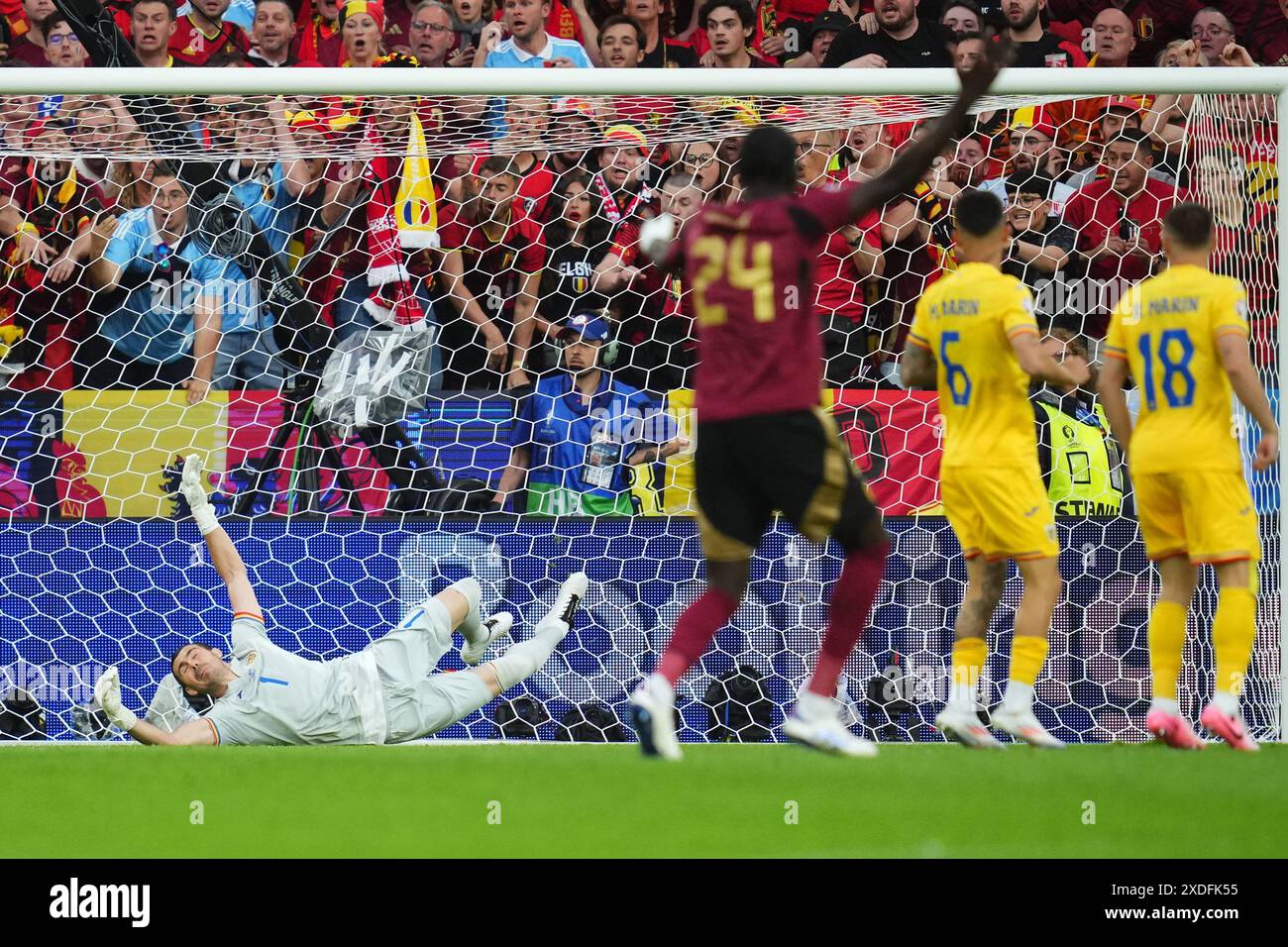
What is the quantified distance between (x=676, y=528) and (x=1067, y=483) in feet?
5.69

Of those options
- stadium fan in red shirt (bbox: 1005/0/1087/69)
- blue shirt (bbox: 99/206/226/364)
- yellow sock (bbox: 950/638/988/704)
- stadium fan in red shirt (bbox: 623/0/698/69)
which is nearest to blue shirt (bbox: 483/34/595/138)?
stadium fan in red shirt (bbox: 623/0/698/69)

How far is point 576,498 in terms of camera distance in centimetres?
693

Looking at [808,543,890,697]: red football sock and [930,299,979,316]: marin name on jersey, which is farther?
[930,299,979,316]: marin name on jersey

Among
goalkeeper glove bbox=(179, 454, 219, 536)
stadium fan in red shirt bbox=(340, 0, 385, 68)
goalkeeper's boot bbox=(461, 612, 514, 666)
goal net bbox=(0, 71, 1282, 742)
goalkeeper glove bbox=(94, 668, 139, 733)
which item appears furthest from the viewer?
stadium fan in red shirt bbox=(340, 0, 385, 68)

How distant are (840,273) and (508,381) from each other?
166 cm

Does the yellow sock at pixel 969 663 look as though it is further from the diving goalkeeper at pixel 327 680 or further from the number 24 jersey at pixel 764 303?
the diving goalkeeper at pixel 327 680

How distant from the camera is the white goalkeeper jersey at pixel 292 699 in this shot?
5.91m

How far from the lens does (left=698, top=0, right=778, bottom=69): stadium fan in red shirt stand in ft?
29.2

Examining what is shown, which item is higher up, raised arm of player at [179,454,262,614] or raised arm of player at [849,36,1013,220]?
raised arm of player at [849,36,1013,220]

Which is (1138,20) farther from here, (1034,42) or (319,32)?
(319,32)

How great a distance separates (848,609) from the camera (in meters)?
4.02

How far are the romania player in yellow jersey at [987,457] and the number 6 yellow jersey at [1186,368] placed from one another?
1.10ft

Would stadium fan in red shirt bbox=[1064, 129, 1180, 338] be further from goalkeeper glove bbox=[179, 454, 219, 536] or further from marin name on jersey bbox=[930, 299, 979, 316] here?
goalkeeper glove bbox=[179, 454, 219, 536]
